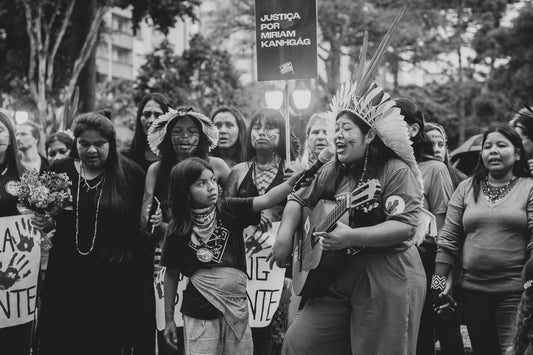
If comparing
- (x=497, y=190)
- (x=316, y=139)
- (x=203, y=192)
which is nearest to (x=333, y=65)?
(x=316, y=139)

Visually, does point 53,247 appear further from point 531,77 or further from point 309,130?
point 531,77

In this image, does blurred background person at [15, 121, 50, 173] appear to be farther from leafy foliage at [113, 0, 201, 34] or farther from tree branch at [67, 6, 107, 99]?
leafy foliage at [113, 0, 201, 34]

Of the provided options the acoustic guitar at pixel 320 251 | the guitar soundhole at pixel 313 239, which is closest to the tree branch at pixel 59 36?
the acoustic guitar at pixel 320 251

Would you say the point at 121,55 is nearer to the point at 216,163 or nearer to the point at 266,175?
the point at 216,163

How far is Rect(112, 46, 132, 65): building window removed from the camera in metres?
58.7

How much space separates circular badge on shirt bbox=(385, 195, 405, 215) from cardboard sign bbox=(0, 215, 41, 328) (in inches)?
125

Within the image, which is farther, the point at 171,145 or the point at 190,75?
the point at 190,75

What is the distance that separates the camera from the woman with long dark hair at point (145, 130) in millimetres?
6809

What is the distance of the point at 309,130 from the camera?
23.4 feet

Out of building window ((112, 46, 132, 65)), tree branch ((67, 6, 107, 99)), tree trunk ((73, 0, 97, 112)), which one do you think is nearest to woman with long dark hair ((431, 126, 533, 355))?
tree branch ((67, 6, 107, 99))

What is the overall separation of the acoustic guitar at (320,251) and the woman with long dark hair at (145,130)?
2539 millimetres

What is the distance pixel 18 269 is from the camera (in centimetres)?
629

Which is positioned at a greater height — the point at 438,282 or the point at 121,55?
the point at 121,55

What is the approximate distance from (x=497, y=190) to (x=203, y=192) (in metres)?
2.05
